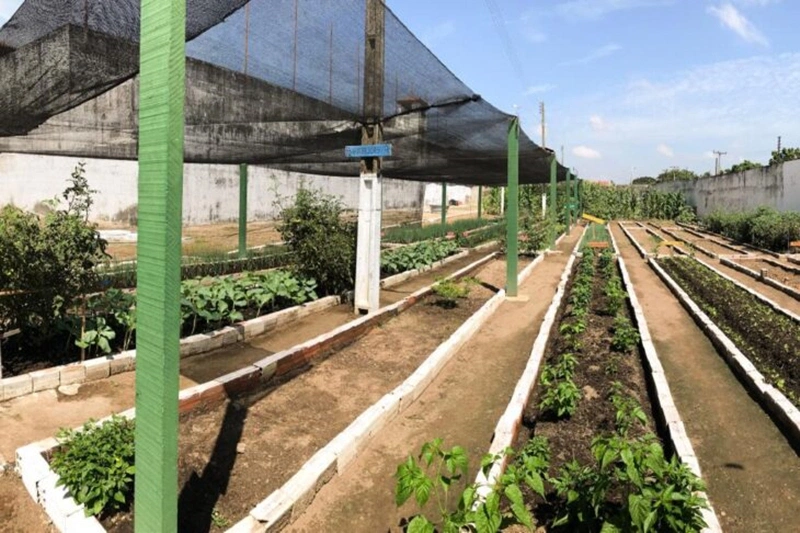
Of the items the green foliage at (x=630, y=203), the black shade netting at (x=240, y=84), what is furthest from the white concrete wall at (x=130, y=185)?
the green foliage at (x=630, y=203)

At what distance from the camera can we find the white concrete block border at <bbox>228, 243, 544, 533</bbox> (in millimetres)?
2664

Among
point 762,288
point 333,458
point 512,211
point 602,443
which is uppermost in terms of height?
point 512,211

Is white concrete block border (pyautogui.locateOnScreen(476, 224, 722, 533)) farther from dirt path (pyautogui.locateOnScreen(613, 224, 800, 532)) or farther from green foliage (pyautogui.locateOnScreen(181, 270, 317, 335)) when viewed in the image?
green foliage (pyautogui.locateOnScreen(181, 270, 317, 335))

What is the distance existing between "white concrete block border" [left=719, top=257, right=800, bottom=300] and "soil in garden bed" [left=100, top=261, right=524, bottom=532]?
769 cm

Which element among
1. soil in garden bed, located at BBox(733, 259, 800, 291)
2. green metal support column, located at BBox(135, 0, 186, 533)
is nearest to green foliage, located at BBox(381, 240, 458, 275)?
soil in garden bed, located at BBox(733, 259, 800, 291)

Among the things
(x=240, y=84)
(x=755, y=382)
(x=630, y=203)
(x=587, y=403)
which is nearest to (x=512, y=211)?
(x=755, y=382)

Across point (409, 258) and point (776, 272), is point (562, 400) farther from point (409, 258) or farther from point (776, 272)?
point (776, 272)

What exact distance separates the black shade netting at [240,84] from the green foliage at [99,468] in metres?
2.71

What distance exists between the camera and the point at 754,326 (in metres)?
6.86

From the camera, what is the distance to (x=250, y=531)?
2.54 metres

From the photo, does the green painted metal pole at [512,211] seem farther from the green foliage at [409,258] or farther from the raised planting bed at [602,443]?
the green foliage at [409,258]

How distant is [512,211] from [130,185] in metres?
→ 9.01

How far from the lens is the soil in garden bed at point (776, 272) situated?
37.0ft

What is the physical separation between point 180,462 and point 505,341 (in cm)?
450
